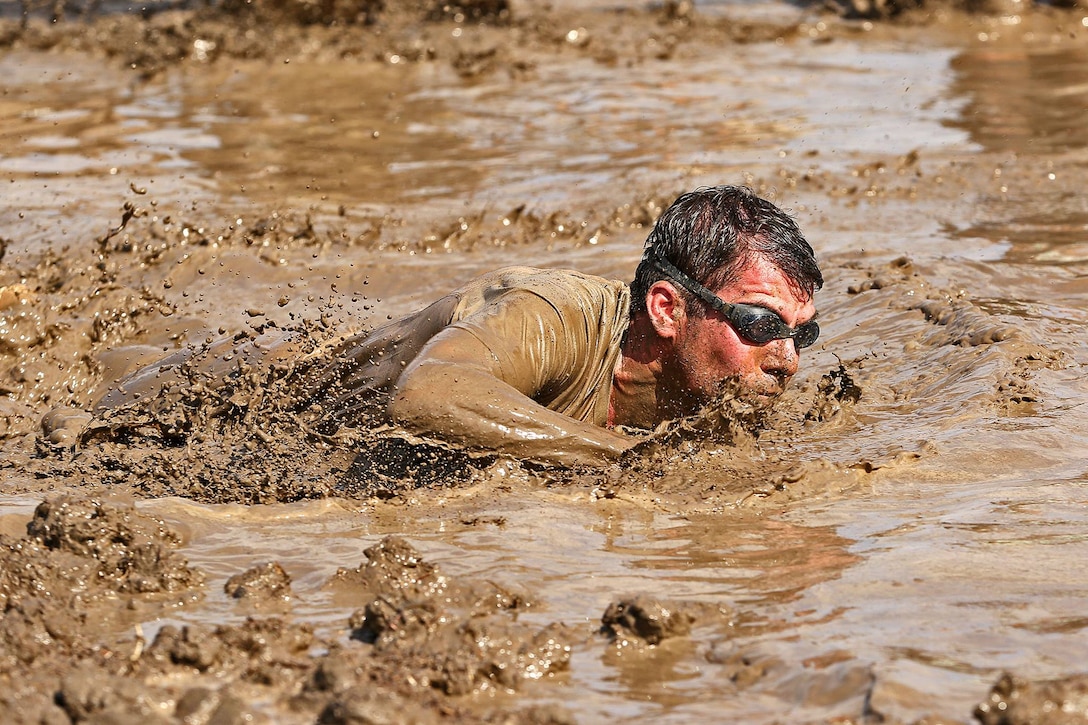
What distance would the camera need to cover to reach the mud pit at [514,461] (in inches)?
123

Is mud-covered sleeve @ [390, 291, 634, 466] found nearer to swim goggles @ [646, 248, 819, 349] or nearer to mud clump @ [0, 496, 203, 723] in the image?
swim goggles @ [646, 248, 819, 349]

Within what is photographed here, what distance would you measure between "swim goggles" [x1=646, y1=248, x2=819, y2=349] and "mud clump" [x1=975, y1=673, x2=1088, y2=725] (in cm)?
202

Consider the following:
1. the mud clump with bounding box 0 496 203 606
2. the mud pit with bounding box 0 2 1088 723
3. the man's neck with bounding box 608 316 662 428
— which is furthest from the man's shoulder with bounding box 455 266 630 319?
the mud clump with bounding box 0 496 203 606

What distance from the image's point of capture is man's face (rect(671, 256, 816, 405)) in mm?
4785

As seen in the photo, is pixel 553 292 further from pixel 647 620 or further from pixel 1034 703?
pixel 1034 703

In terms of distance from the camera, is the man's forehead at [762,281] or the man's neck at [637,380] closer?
the man's forehead at [762,281]

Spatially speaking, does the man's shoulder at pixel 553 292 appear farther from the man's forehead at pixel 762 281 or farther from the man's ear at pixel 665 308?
the man's forehead at pixel 762 281

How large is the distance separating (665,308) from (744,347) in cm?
31

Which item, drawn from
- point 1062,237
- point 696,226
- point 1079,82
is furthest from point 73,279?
point 1079,82

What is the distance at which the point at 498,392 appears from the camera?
4352 millimetres

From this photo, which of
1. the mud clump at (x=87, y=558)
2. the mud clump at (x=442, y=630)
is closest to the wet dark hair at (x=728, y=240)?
the mud clump at (x=442, y=630)

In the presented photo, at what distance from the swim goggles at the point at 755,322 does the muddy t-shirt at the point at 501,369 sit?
32 centimetres

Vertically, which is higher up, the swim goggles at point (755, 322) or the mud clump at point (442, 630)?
the swim goggles at point (755, 322)

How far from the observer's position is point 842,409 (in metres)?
5.47
